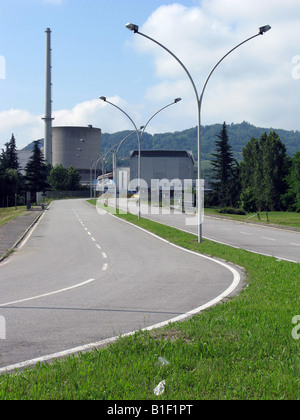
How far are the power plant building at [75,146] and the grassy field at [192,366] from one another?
473 ft

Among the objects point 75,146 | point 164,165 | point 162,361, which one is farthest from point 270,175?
point 162,361

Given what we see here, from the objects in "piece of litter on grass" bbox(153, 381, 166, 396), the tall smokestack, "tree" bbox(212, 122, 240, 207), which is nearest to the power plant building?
the tall smokestack

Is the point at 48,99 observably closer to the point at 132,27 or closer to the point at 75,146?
the point at 75,146

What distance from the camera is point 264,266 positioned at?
1396 centimetres

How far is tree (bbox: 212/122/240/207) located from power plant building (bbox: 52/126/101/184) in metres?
54.7

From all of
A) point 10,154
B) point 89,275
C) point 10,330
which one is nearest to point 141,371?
point 10,330

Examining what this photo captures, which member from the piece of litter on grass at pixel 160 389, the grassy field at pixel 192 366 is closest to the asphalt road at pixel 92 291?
the grassy field at pixel 192 366

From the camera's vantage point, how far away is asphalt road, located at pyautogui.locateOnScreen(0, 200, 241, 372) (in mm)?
7262

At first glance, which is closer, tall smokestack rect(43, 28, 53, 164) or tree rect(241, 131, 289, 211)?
tree rect(241, 131, 289, 211)

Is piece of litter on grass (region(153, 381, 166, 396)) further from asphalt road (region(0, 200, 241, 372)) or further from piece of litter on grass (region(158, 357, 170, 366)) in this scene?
asphalt road (region(0, 200, 241, 372))

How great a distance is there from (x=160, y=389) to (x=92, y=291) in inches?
260

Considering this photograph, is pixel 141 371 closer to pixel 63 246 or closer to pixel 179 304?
pixel 179 304

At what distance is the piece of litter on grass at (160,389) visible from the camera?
465 centimetres

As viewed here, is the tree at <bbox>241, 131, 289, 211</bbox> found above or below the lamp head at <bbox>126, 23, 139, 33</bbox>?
below
